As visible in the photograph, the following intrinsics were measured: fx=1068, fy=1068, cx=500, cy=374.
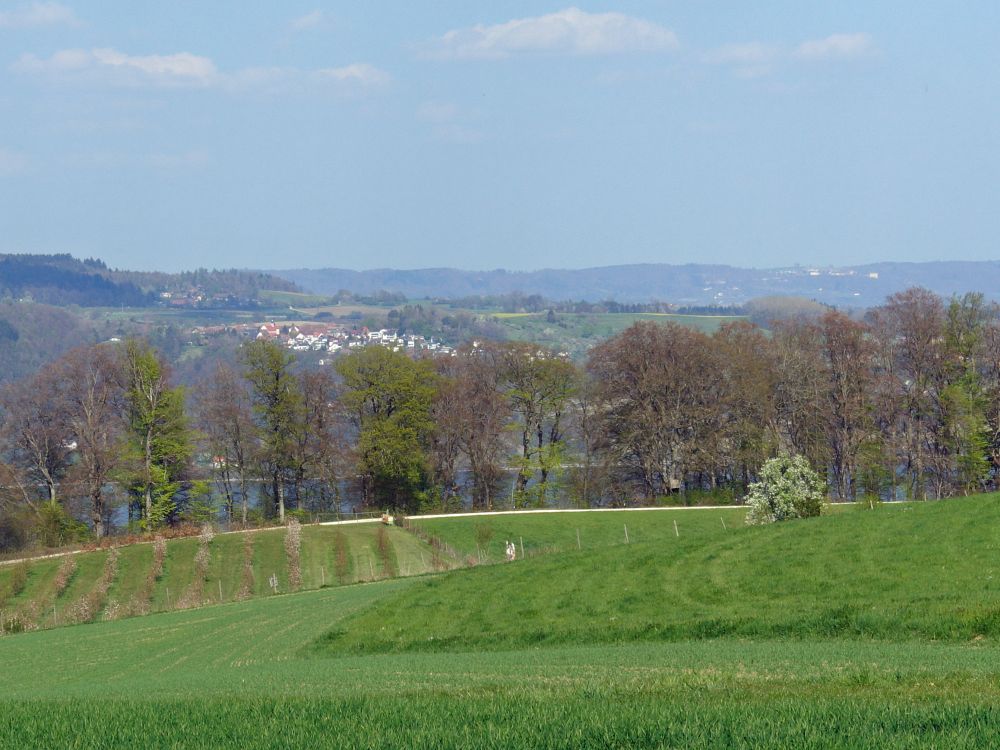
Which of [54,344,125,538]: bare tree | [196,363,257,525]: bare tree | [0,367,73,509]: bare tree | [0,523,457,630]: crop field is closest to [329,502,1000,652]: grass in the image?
[0,523,457,630]: crop field

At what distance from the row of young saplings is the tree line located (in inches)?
543

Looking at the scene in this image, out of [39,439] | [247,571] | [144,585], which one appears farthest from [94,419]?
[144,585]

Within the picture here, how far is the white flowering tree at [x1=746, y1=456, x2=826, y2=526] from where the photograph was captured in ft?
145

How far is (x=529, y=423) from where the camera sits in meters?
82.4

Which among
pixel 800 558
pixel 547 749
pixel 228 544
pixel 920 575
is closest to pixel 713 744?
pixel 547 749

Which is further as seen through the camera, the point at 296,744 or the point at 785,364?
the point at 785,364

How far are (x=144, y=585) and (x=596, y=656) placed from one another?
37.9m

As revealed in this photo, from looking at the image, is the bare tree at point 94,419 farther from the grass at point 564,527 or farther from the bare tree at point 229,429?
the grass at point 564,527

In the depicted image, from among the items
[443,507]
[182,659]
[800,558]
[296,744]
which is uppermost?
[296,744]

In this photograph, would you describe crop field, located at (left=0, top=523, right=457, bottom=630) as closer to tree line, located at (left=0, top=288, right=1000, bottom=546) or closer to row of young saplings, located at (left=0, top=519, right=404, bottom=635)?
row of young saplings, located at (left=0, top=519, right=404, bottom=635)

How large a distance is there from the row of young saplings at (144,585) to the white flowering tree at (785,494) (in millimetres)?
17931

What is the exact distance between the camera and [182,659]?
1165 inches

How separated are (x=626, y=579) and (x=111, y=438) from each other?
53.1 m

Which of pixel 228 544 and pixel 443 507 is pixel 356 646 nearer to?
pixel 228 544
